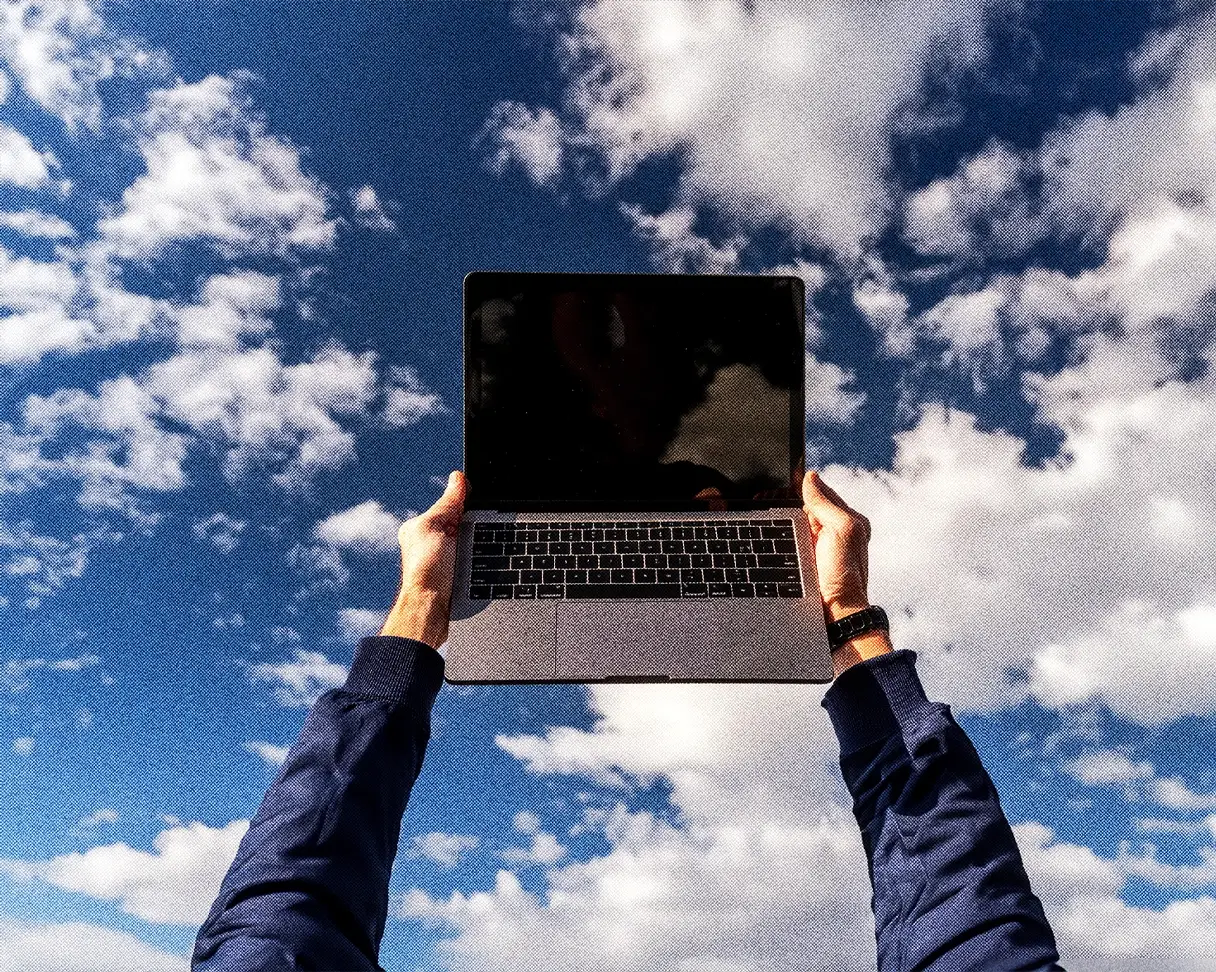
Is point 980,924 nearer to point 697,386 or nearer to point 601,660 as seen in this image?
point 601,660

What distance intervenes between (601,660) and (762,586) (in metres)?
0.67

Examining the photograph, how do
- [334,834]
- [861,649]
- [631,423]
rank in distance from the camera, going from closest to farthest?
[334,834] < [861,649] < [631,423]

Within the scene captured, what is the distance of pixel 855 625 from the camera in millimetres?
3219

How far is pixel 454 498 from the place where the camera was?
3877 millimetres

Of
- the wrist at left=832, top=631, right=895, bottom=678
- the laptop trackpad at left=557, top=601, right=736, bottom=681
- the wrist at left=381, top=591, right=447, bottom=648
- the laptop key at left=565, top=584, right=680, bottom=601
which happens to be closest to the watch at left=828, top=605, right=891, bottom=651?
the wrist at left=832, top=631, right=895, bottom=678

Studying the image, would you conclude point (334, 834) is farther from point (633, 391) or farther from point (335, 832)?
point (633, 391)

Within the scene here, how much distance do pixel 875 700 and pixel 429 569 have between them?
5.74ft

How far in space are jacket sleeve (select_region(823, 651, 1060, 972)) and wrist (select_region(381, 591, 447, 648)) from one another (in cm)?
134

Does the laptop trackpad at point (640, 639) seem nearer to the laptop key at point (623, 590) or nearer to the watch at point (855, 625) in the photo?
the laptop key at point (623, 590)

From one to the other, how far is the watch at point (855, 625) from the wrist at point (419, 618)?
1348mm

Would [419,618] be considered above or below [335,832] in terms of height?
above

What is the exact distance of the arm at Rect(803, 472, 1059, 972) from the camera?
6.07ft

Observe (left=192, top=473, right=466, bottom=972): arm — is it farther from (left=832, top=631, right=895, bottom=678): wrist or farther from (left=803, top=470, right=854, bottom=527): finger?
(left=803, top=470, right=854, bottom=527): finger

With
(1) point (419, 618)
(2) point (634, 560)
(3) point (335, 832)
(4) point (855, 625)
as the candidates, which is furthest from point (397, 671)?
(4) point (855, 625)
